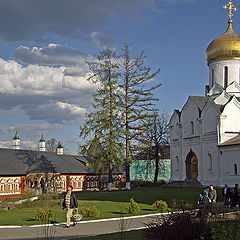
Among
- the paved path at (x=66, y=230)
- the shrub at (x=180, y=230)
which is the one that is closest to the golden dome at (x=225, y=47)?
the paved path at (x=66, y=230)

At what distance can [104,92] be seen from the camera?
37.4 metres

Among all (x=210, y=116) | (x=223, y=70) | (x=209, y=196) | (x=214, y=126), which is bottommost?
(x=209, y=196)

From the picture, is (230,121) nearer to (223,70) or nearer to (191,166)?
(191,166)

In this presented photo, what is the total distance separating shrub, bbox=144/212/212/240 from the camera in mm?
8414

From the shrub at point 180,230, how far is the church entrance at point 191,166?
95.5 feet

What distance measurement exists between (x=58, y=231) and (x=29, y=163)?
97.0ft

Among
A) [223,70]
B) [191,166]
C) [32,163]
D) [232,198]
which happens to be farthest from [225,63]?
[32,163]

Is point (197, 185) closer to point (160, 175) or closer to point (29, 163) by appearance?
point (29, 163)

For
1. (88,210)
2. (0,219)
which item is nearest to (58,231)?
(88,210)

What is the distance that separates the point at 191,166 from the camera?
125 feet

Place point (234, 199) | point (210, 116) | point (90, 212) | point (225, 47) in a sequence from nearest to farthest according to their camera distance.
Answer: point (90, 212)
point (234, 199)
point (210, 116)
point (225, 47)

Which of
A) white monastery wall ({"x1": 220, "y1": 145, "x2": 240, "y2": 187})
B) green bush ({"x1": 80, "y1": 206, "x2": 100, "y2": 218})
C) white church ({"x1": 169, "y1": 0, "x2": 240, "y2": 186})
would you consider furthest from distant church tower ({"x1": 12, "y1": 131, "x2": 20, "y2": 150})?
green bush ({"x1": 80, "y1": 206, "x2": 100, "y2": 218})

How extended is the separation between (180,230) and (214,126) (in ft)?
90.5

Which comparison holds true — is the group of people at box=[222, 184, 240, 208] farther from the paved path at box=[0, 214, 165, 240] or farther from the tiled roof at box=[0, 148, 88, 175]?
the tiled roof at box=[0, 148, 88, 175]
